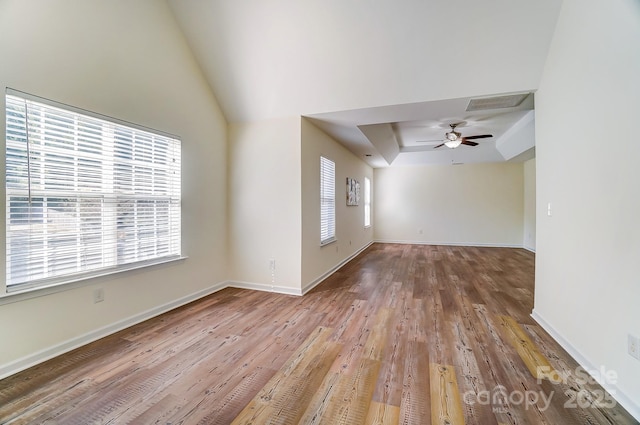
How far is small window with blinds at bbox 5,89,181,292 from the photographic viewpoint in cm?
204

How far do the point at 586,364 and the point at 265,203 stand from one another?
363 cm

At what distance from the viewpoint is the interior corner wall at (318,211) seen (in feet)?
12.9

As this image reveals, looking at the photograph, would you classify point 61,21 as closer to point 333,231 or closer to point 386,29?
point 386,29

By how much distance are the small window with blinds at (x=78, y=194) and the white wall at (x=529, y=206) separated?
28.2 feet

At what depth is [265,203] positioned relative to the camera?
3973 mm

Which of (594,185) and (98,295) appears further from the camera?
(98,295)

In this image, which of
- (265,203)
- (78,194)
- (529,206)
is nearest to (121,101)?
(78,194)

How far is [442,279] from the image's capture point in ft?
15.2

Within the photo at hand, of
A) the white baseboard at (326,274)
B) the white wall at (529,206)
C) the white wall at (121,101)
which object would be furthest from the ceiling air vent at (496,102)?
the white wall at (529,206)

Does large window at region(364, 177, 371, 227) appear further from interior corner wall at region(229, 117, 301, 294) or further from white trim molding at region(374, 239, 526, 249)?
interior corner wall at region(229, 117, 301, 294)

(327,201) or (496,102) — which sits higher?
(496,102)

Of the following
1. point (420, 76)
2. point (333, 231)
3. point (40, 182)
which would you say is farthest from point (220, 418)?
point (333, 231)

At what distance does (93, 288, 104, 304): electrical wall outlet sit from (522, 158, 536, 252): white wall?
9.16 m

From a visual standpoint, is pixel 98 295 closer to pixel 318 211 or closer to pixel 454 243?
pixel 318 211
